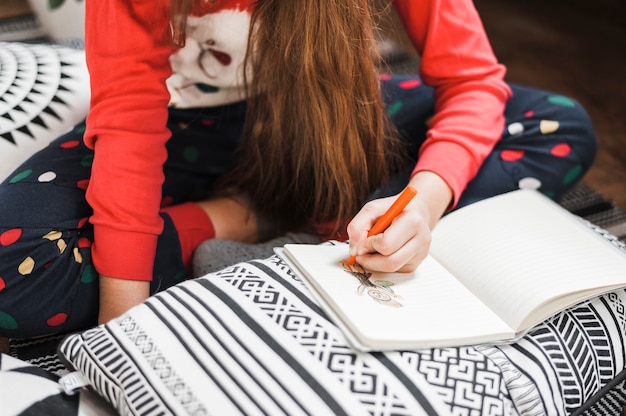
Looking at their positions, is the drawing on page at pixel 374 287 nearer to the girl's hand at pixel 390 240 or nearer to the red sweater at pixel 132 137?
the girl's hand at pixel 390 240

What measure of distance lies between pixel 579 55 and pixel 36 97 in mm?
1386

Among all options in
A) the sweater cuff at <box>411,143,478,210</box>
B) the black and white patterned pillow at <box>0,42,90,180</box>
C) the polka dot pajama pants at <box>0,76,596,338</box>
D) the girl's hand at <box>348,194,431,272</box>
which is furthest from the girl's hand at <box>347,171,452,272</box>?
the black and white patterned pillow at <box>0,42,90,180</box>

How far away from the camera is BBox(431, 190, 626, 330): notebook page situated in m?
0.67

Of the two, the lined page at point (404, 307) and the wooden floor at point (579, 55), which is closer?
the lined page at point (404, 307)

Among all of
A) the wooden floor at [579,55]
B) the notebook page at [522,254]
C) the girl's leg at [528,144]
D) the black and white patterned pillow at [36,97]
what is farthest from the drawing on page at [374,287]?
the wooden floor at [579,55]

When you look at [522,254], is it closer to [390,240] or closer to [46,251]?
[390,240]

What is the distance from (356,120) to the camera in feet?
2.60

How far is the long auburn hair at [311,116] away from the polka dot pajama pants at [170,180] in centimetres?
6

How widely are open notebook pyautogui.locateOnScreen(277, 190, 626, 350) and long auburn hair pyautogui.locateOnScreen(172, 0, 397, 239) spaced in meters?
0.13

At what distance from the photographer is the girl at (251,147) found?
72cm

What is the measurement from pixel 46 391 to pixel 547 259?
1.63 feet

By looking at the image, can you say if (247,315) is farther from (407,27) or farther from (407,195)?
(407,27)

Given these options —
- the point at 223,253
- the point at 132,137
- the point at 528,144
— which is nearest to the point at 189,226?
the point at 223,253

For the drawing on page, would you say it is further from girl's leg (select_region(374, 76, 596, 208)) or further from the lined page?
girl's leg (select_region(374, 76, 596, 208))
